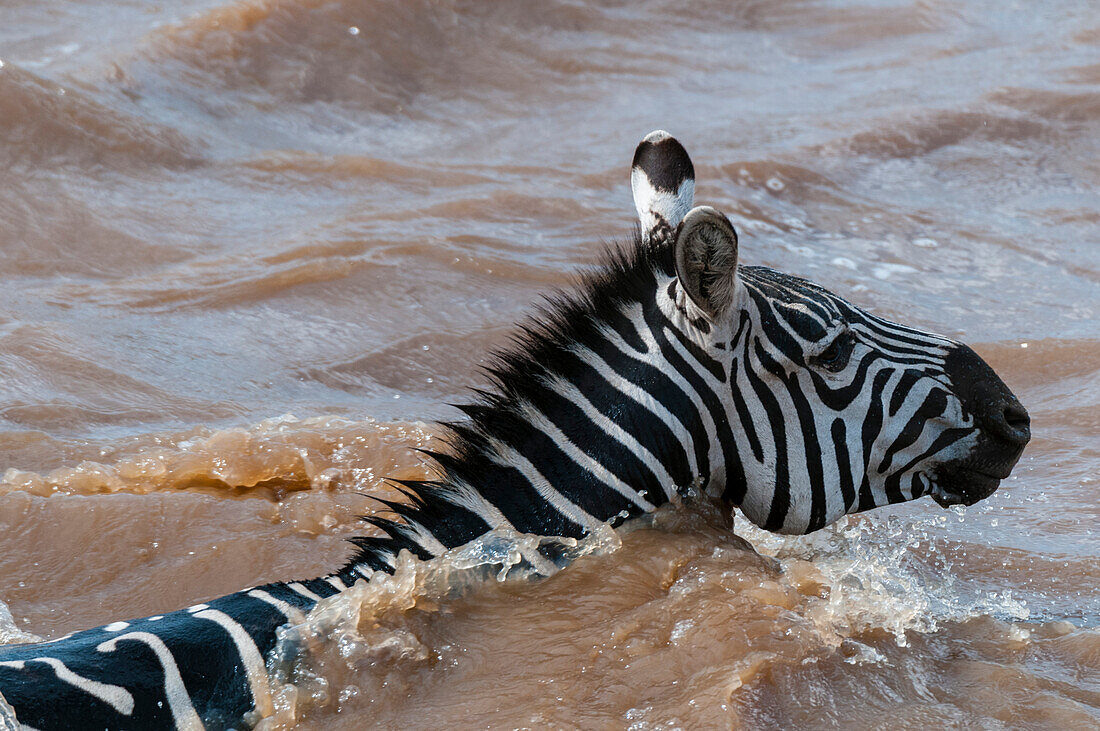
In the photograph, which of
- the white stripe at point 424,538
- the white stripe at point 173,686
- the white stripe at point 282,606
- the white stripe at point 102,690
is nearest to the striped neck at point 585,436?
the white stripe at point 424,538

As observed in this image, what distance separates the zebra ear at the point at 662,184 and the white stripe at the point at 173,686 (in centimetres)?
190

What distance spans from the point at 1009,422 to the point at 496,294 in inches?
176

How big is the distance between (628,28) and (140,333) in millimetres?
7993

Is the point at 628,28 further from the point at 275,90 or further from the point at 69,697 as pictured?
the point at 69,697

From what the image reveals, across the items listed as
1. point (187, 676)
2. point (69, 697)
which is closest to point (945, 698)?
point (187, 676)

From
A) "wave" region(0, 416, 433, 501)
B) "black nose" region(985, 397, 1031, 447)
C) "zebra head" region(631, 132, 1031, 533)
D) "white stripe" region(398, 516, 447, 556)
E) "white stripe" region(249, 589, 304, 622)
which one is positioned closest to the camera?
"white stripe" region(249, 589, 304, 622)

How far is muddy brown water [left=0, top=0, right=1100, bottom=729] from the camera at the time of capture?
3355 mm

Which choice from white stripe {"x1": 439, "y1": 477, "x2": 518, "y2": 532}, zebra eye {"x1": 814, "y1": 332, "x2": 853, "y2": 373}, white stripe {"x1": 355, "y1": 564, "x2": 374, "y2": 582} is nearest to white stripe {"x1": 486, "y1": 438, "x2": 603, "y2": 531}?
white stripe {"x1": 439, "y1": 477, "x2": 518, "y2": 532}

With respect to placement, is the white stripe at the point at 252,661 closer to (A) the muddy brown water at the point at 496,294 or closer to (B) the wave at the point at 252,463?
(A) the muddy brown water at the point at 496,294

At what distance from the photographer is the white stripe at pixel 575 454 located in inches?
128

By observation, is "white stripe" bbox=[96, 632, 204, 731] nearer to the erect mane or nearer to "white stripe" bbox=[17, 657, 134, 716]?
"white stripe" bbox=[17, 657, 134, 716]

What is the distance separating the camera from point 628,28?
43.0 feet

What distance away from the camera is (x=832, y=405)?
11.1ft

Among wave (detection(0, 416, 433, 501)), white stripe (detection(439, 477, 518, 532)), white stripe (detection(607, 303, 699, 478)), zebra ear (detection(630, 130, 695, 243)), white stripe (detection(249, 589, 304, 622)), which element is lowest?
wave (detection(0, 416, 433, 501))
